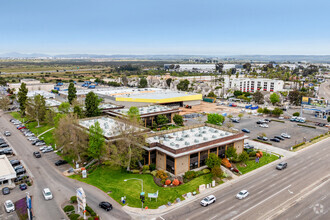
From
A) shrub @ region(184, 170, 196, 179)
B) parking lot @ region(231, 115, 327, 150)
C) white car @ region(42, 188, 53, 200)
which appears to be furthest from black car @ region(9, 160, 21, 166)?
parking lot @ region(231, 115, 327, 150)

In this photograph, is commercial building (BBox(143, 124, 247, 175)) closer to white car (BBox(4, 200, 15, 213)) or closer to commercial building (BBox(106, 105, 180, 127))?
commercial building (BBox(106, 105, 180, 127))

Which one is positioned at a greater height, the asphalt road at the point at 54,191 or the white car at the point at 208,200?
the white car at the point at 208,200

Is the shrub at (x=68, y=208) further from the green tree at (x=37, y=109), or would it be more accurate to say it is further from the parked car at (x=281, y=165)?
the green tree at (x=37, y=109)

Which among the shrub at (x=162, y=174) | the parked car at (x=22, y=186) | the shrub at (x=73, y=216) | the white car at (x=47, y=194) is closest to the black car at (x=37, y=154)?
the parked car at (x=22, y=186)

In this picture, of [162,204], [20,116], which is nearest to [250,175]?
[162,204]

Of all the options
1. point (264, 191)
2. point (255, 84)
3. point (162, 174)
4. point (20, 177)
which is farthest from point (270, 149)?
point (255, 84)

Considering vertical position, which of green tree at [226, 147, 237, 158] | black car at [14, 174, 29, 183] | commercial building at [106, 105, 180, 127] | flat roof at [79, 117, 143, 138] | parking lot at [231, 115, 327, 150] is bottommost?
parking lot at [231, 115, 327, 150]

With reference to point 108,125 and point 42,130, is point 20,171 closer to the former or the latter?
point 108,125
